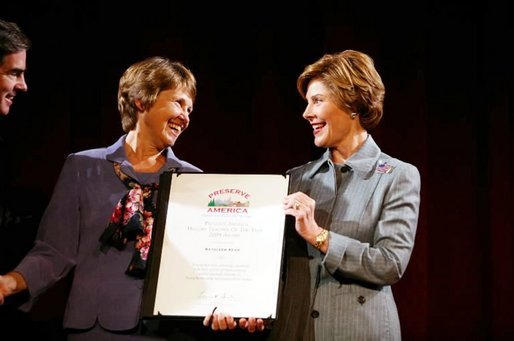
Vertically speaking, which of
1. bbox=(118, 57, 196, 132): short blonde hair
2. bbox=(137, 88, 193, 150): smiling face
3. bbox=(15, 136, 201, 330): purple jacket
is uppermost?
bbox=(118, 57, 196, 132): short blonde hair

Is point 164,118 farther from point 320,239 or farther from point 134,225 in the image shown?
point 320,239

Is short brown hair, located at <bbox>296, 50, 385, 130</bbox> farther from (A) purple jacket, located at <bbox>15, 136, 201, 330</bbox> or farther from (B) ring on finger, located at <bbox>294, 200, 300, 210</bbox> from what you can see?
(A) purple jacket, located at <bbox>15, 136, 201, 330</bbox>

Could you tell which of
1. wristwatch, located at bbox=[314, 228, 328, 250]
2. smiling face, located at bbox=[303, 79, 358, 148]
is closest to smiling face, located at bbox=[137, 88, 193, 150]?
smiling face, located at bbox=[303, 79, 358, 148]

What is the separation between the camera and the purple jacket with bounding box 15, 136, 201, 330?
6.97 ft

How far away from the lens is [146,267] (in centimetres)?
216

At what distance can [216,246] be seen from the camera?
217 centimetres

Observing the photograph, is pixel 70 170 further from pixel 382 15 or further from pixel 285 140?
pixel 382 15

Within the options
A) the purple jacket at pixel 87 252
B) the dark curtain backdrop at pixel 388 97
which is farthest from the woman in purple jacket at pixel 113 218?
the dark curtain backdrop at pixel 388 97

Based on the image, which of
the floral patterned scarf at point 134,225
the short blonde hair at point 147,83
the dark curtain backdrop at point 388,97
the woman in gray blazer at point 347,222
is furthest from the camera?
the dark curtain backdrop at point 388,97

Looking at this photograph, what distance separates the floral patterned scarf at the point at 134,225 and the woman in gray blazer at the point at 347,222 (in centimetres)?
46

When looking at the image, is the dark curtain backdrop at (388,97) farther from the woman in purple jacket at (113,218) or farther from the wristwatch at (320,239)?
the wristwatch at (320,239)

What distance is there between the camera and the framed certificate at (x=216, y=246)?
6.86 feet

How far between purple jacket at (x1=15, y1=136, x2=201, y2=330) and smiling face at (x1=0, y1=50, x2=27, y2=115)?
41 cm

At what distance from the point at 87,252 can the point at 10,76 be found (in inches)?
29.3
